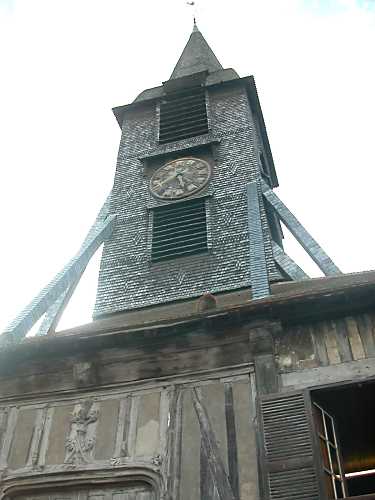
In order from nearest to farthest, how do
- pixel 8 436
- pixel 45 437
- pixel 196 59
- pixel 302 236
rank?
1. pixel 45 437
2. pixel 8 436
3. pixel 302 236
4. pixel 196 59

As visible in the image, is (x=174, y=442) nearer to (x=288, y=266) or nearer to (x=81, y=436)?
(x=81, y=436)

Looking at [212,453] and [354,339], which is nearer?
[212,453]

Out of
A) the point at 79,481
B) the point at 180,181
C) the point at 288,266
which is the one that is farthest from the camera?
the point at 180,181

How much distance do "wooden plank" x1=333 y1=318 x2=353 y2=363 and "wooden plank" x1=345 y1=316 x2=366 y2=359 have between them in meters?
0.03

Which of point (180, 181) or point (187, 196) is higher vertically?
point (180, 181)

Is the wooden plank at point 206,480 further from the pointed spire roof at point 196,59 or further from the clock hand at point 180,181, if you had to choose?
the pointed spire roof at point 196,59

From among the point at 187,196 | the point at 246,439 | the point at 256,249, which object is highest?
the point at 187,196

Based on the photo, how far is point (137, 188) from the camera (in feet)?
40.3

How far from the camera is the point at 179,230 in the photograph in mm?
10883

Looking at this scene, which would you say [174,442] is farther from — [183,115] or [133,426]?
[183,115]

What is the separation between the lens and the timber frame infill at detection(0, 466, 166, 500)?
5.58 m

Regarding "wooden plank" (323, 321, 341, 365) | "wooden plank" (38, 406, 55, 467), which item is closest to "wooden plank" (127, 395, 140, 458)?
"wooden plank" (38, 406, 55, 467)

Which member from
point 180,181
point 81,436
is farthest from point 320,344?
point 180,181

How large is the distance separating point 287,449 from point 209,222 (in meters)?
5.97
